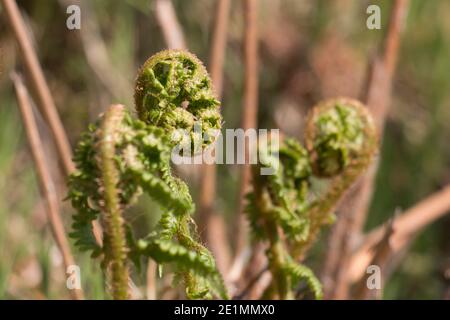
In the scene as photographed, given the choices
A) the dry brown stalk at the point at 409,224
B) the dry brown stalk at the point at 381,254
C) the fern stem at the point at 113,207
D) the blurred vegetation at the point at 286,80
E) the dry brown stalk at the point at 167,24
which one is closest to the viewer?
the fern stem at the point at 113,207

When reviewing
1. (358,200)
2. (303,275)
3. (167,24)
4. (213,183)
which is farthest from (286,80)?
(303,275)

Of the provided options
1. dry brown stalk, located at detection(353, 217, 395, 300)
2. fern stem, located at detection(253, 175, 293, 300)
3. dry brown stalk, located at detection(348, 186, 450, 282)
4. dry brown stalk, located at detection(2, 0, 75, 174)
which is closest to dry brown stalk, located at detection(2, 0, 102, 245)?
dry brown stalk, located at detection(2, 0, 75, 174)

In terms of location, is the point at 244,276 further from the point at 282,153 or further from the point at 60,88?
the point at 60,88

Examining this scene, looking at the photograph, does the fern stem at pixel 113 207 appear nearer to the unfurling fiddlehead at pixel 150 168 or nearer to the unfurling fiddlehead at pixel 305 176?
the unfurling fiddlehead at pixel 150 168

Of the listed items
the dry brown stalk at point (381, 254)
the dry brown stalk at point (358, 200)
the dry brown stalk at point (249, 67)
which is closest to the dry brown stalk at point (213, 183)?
the dry brown stalk at point (249, 67)

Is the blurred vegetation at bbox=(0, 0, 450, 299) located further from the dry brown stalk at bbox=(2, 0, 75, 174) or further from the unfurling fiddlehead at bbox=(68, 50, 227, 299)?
the unfurling fiddlehead at bbox=(68, 50, 227, 299)

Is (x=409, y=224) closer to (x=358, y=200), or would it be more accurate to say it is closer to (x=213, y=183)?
(x=358, y=200)
